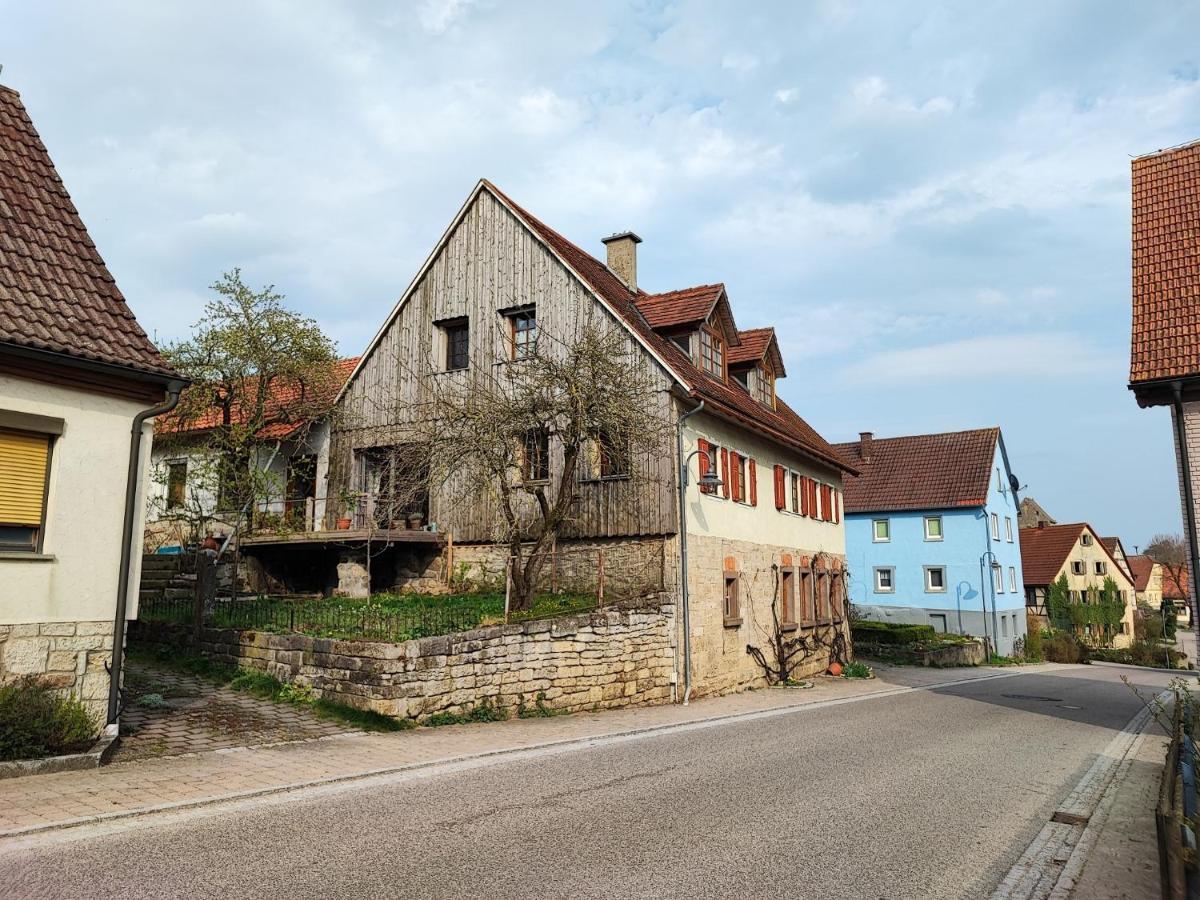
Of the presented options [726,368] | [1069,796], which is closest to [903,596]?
[726,368]

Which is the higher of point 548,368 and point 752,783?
point 548,368

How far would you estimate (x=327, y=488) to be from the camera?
23.2 metres

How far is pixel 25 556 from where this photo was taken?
9414 mm

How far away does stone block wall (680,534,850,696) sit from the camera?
733 inches

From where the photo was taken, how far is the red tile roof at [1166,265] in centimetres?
1350

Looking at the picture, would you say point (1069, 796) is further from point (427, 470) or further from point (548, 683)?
point (427, 470)

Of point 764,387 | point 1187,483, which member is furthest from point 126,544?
point 764,387

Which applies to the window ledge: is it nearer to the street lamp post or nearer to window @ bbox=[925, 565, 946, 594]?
the street lamp post

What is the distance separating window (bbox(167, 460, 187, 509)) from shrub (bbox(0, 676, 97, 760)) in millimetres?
15301

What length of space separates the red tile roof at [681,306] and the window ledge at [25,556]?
1473 centimetres

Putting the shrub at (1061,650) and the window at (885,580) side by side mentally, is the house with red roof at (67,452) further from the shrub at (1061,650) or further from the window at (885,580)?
the shrub at (1061,650)

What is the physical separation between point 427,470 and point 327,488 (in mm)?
4867

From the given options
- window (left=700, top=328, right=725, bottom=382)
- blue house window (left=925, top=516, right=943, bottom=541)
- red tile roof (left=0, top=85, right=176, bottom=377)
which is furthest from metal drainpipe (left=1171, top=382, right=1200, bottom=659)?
blue house window (left=925, top=516, right=943, bottom=541)

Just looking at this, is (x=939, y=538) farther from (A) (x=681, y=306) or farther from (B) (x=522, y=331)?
(B) (x=522, y=331)
